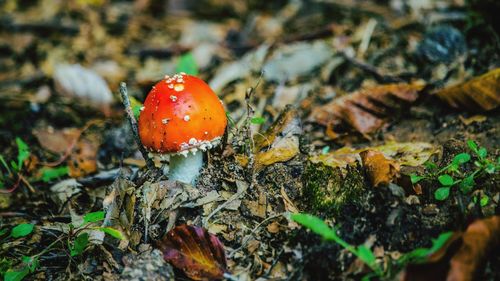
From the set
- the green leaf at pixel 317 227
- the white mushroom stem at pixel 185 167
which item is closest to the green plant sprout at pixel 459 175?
the green leaf at pixel 317 227

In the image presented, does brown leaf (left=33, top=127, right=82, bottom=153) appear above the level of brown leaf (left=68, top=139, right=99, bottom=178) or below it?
below

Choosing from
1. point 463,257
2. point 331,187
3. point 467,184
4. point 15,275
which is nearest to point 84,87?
point 15,275

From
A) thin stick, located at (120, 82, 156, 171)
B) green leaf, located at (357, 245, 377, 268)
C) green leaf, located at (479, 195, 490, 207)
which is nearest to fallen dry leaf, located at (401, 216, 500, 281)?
green leaf, located at (357, 245, 377, 268)

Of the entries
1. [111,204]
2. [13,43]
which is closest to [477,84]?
[111,204]

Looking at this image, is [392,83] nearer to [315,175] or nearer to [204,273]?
[315,175]

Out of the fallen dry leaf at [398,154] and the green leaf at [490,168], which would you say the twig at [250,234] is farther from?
the green leaf at [490,168]

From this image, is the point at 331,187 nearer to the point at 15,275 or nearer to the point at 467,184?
the point at 467,184

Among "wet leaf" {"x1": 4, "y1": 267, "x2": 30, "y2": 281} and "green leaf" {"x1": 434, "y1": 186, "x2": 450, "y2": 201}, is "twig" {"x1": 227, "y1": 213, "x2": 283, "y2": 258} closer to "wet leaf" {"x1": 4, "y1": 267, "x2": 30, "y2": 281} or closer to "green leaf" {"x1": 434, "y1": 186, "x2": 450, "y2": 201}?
"green leaf" {"x1": 434, "y1": 186, "x2": 450, "y2": 201}
